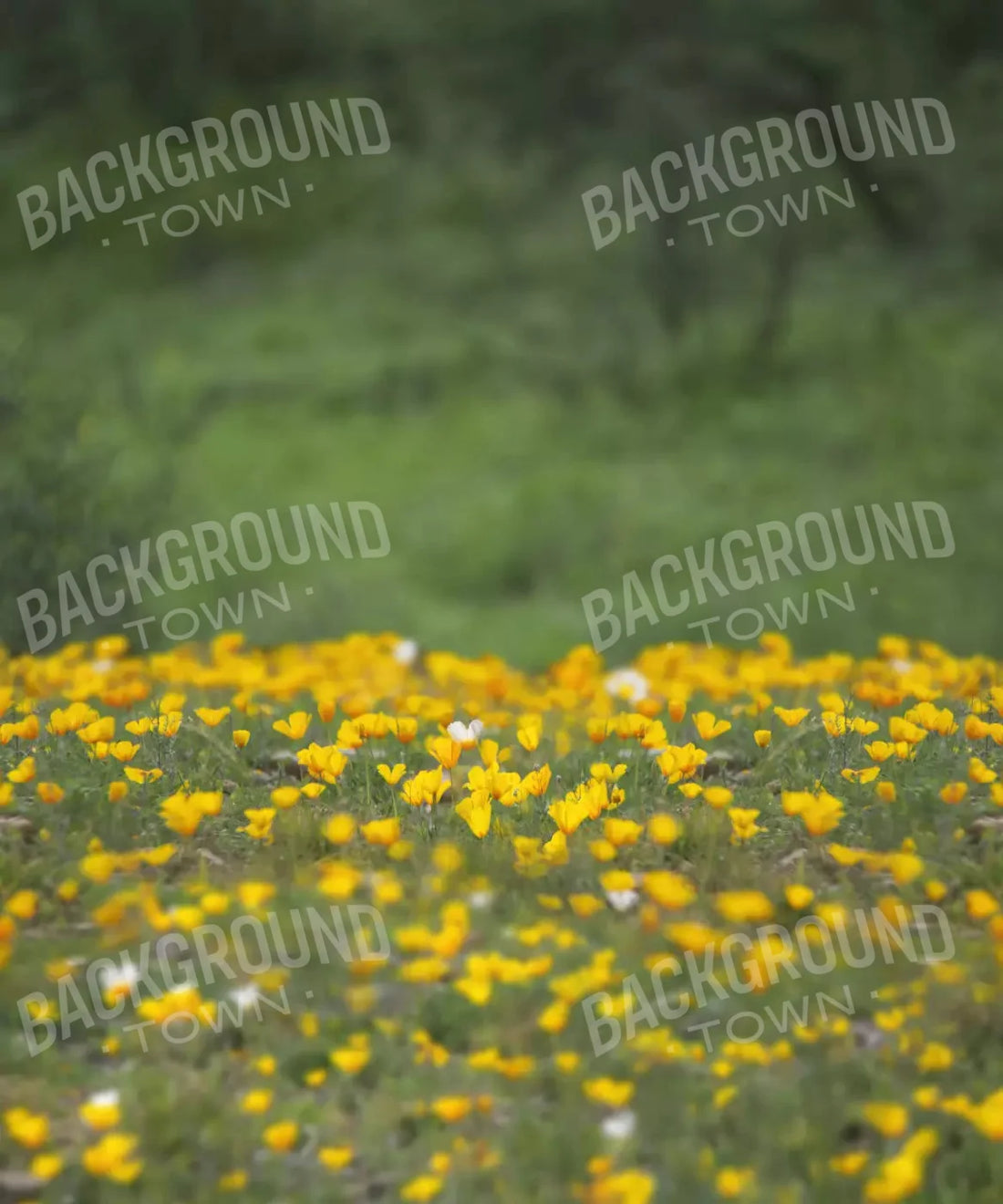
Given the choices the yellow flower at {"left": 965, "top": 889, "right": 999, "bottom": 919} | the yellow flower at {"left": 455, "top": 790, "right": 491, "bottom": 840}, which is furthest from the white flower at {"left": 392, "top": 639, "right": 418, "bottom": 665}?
the yellow flower at {"left": 965, "top": 889, "right": 999, "bottom": 919}

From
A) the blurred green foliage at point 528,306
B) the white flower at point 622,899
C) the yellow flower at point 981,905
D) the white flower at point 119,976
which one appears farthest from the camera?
the blurred green foliage at point 528,306

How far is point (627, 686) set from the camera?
4.25 metres

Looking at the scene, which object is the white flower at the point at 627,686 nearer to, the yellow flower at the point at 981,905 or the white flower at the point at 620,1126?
the yellow flower at the point at 981,905

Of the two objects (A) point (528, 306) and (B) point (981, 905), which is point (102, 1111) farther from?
(A) point (528, 306)

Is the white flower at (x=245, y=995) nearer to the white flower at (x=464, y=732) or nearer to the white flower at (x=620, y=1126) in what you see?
the white flower at (x=620, y=1126)

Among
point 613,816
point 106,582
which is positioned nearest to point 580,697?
point 613,816

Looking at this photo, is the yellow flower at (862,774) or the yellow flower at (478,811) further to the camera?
the yellow flower at (862,774)

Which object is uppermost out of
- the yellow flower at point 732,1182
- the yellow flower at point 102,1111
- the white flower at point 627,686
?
the white flower at point 627,686

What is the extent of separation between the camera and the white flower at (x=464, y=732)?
3289 millimetres

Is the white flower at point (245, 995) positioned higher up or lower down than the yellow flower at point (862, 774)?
lower down

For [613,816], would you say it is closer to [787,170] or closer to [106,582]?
[106,582]

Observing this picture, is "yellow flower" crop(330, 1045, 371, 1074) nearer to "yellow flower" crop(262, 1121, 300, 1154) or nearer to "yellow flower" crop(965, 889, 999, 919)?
"yellow flower" crop(262, 1121, 300, 1154)

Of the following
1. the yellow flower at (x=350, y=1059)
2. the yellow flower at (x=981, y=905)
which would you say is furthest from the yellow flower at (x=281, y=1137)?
the yellow flower at (x=981, y=905)

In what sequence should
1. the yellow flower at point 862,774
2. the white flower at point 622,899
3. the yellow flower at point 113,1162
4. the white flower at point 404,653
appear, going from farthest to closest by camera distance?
the white flower at point 404,653
the yellow flower at point 862,774
the white flower at point 622,899
the yellow flower at point 113,1162
